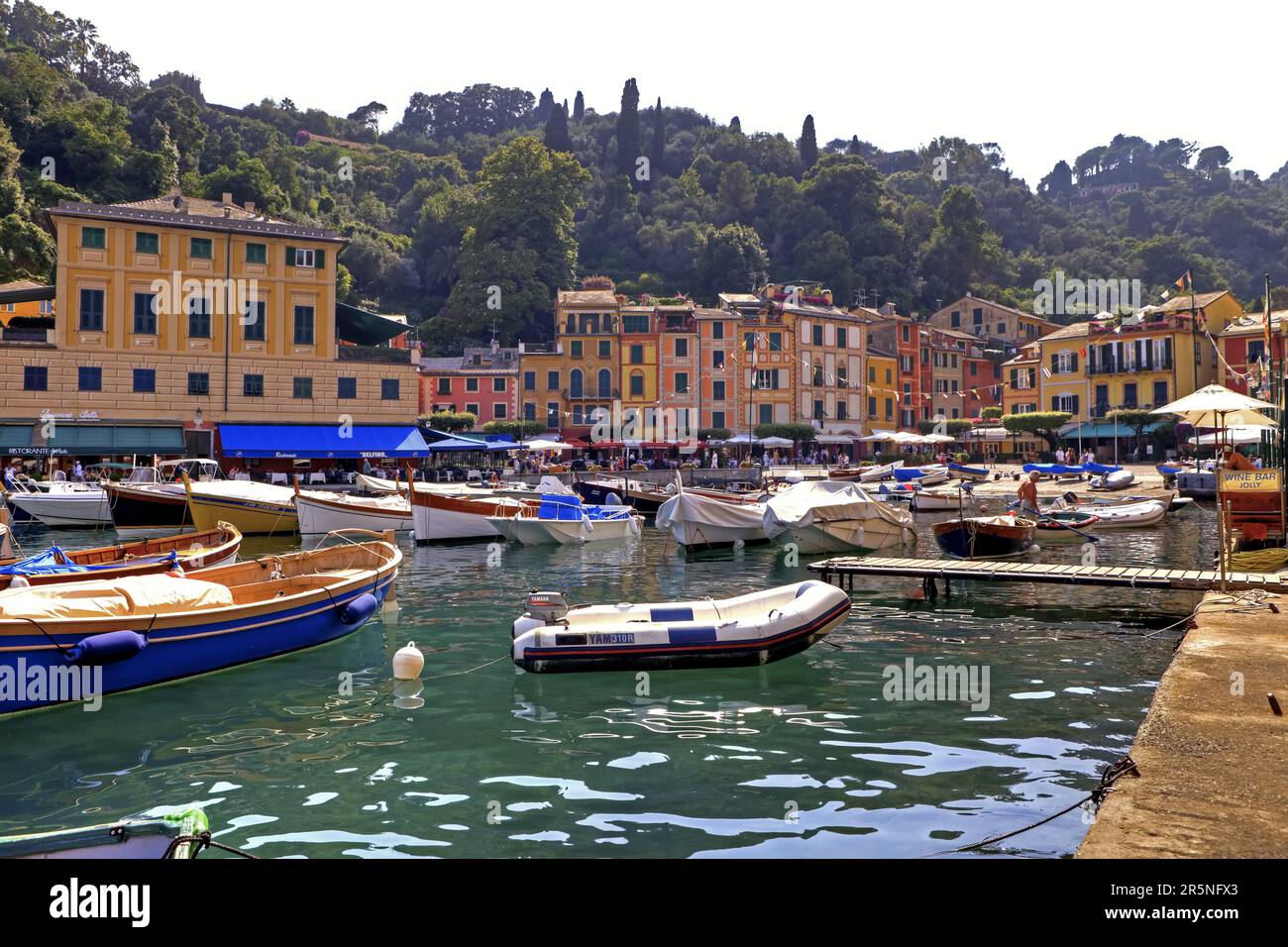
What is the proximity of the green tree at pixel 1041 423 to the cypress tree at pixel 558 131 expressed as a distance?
274 ft

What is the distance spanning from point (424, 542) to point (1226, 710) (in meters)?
27.5

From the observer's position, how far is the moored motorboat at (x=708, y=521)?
98.5 ft

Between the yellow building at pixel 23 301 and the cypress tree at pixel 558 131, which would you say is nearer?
the yellow building at pixel 23 301

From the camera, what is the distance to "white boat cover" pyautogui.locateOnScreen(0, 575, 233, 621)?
11.1 meters

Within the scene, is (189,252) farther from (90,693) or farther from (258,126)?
(258,126)

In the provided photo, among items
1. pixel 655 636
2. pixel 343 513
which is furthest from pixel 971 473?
pixel 655 636

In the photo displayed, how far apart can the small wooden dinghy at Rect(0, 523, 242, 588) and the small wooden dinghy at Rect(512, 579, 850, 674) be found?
704cm

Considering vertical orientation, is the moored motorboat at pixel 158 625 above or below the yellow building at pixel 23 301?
below

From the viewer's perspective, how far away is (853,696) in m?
12.3

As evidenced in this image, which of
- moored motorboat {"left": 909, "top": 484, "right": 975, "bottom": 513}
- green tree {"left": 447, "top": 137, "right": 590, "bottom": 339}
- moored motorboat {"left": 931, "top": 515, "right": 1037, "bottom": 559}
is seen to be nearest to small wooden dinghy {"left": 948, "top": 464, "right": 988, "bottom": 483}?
moored motorboat {"left": 909, "top": 484, "right": 975, "bottom": 513}

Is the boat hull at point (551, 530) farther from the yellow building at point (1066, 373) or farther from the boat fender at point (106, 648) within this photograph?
the yellow building at point (1066, 373)

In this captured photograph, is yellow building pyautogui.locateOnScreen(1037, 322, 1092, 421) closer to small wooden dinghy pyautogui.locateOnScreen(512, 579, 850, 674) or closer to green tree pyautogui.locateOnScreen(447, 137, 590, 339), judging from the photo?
green tree pyautogui.locateOnScreen(447, 137, 590, 339)

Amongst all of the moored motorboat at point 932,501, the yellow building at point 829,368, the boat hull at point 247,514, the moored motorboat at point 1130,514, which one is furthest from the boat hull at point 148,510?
the yellow building at point 829,368

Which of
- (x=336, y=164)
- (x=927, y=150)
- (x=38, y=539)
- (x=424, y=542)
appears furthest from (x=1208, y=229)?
(x=38, y=539)
